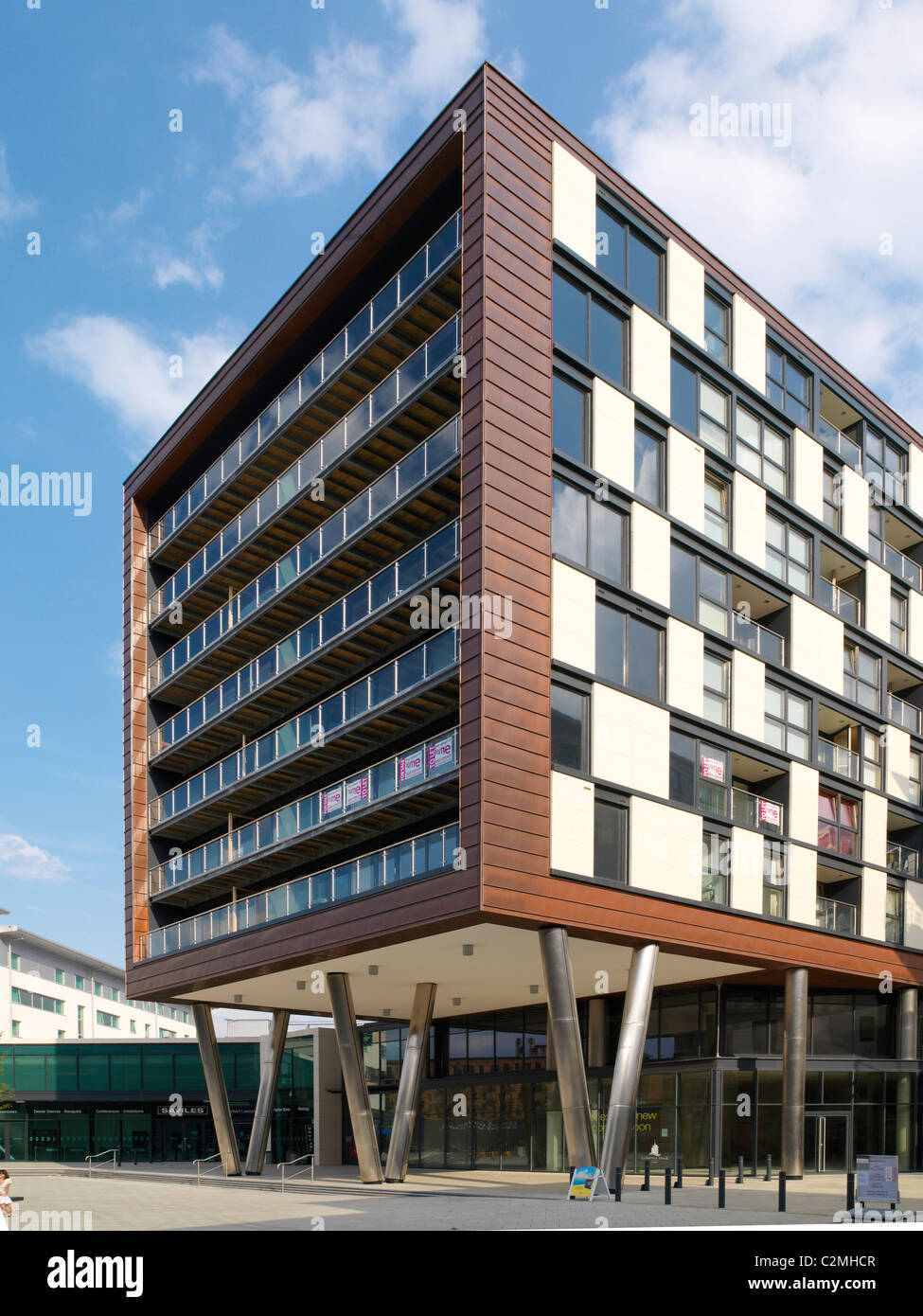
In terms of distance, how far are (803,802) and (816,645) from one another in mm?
4734

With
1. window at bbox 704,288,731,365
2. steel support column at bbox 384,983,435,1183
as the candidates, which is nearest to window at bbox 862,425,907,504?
window at bbox 704,288,731,365

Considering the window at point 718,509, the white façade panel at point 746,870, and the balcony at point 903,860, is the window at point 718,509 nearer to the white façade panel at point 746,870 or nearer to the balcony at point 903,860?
the white façade panel at point 746,870

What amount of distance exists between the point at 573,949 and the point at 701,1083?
720 centimetres

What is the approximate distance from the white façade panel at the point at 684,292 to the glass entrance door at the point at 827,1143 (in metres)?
21.3

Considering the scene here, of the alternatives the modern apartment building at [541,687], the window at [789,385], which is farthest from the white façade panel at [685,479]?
the window at [789,385]

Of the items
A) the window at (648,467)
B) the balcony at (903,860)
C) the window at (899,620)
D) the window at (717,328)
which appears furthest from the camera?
the window at (899,620)

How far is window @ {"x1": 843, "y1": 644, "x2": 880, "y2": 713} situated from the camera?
37.2 m

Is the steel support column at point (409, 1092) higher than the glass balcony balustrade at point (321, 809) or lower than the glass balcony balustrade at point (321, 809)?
lower

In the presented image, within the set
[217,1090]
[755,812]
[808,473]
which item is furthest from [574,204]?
[217,1090]

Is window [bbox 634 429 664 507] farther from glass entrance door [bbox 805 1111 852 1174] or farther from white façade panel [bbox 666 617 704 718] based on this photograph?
glass entrance door [bbox 805 1111 852 1174]

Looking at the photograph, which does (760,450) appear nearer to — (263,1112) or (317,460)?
(317,460)

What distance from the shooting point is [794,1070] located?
31828 millimetres

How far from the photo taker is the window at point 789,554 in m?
34.7

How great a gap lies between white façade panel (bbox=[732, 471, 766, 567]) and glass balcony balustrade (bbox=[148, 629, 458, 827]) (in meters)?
9.54
